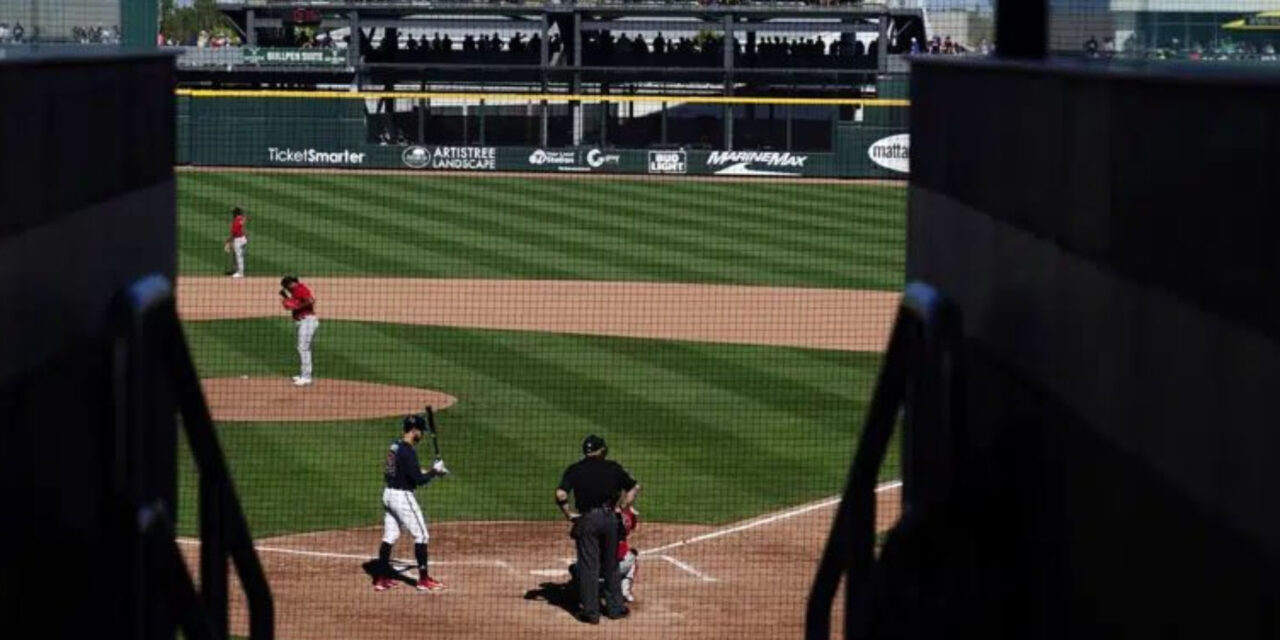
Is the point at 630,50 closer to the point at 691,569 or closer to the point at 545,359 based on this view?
the point at 545,359

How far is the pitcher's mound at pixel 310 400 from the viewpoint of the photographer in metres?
21.4

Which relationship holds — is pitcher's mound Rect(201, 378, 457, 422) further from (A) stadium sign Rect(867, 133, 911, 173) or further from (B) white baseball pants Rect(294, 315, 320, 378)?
(A) stadium sign Rect(867, 133, 911, 173)

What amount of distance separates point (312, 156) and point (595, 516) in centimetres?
3884

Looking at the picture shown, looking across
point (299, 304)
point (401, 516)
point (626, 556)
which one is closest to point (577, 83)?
point (299, 304)

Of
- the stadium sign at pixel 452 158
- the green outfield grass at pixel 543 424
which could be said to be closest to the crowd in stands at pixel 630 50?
the stadium sign at pixel 452 158

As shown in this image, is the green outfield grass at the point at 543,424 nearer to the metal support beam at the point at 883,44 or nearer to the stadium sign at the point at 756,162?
the stadium sign at the point at 756,162

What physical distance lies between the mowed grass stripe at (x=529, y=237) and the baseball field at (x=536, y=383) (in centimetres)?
10

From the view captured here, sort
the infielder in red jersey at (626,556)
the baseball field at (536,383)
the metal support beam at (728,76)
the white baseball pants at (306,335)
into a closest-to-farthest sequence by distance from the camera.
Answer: the infielder in red jersey at (626,556) → the baseball field at (536,383) → the white baseball pants at (306,335) → the metal support beam at (728,76)

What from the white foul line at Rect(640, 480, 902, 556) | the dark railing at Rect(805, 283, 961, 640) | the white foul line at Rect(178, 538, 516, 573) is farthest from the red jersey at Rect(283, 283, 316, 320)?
the dark railing at Rect(805, 283, 961, 640)

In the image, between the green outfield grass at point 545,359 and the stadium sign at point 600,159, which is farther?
the stadium sign at point 600,159

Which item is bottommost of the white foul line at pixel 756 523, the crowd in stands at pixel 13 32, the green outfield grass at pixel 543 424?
the white foul line at pixel 756 523

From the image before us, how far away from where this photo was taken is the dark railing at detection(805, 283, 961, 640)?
16.0 ft

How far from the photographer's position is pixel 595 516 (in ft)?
48.1

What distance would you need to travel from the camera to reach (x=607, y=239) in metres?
38.9
